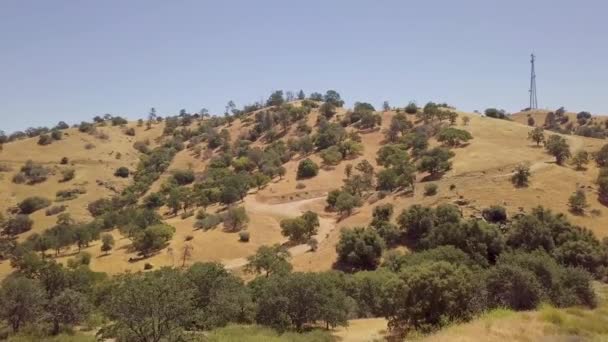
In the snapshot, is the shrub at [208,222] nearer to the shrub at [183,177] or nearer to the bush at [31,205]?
the shrub at [183,177]

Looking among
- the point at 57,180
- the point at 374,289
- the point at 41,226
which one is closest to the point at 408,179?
the point at 374,289

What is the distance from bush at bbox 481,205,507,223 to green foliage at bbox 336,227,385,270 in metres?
14.5

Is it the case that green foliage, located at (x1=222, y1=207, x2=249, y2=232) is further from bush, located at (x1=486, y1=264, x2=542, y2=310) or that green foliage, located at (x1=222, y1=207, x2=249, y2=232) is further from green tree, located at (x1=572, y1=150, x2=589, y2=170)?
green tree, located at (x1=572, y1=150, x2=589, y2=170)

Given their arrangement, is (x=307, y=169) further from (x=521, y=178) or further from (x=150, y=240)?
(x=521, y=178)

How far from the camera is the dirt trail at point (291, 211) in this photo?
66062mm

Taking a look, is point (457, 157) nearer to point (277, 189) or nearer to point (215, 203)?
point (277, 189)

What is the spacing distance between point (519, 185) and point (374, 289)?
116 ft

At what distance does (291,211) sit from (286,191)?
9912 millimetres

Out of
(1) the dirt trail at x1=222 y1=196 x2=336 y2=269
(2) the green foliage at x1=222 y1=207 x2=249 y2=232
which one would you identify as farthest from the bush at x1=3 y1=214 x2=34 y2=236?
(1) the dirt trail at x1=222 y1=196 x2=336 y2=269

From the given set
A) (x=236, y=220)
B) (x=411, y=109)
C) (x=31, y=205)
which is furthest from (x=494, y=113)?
(x=31, y=205)

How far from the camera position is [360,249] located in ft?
186

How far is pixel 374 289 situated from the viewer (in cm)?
4206

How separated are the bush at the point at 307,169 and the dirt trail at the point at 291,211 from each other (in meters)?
10.3

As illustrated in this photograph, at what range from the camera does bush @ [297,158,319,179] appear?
95688mm
